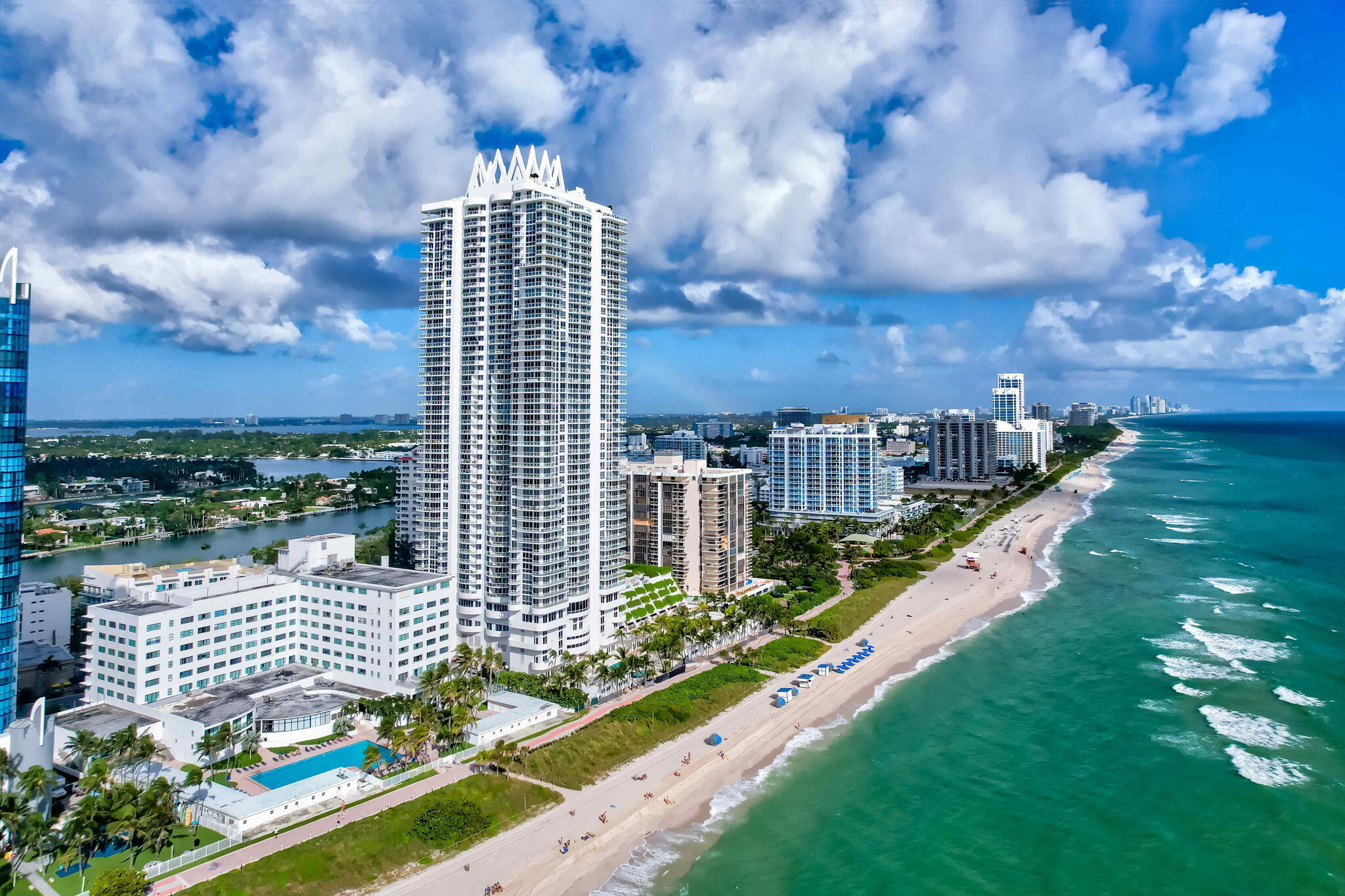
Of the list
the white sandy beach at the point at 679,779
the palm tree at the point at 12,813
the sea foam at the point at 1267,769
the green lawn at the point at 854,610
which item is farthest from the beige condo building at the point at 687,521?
the palm tree at the point at 12,813

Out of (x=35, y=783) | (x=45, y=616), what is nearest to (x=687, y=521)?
(x=45, y=616)

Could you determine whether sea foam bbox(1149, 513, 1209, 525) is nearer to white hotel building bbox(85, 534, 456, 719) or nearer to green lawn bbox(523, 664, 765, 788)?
green lawn bbox(523, 664, 765, 788)

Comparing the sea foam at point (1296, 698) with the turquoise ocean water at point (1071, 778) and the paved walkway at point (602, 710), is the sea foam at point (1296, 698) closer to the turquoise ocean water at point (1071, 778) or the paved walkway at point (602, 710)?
the turquoise ocean water at point (1071, 778)

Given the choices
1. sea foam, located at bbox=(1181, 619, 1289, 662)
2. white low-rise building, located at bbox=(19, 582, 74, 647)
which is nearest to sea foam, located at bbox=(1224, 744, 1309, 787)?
sea foam, located at bbox=(1181, 619, 1289, 662)

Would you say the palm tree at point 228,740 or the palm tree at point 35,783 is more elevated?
the palm tree at point 35,783

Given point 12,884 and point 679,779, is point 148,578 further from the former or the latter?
point 679,779

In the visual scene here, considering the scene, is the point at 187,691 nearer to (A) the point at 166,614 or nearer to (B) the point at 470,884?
(A) the point at 166,614

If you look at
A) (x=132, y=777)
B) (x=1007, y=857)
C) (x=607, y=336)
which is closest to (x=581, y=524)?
(x=607, y=336)
